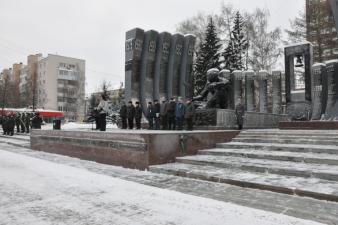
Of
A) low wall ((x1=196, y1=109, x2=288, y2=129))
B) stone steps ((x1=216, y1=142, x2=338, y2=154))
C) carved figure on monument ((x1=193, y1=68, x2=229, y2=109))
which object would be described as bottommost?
stone steps ((x1=216, y1=142, x2=338, y2=154))

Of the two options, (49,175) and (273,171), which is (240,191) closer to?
(273,171)

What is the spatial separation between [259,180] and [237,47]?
29641 mm

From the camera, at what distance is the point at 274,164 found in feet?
26.1

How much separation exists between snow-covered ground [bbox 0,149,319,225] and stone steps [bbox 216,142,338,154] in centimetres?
413

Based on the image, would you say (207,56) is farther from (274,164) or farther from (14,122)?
(274,164)

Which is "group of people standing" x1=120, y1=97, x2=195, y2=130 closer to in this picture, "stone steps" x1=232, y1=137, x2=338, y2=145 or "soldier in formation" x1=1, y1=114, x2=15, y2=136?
"stone steps" x1=232, y1=137, x2=338, y2=145

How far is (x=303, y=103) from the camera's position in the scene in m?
16.0

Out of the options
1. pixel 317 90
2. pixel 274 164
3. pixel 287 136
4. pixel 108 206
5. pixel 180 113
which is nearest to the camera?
pixel 108 206

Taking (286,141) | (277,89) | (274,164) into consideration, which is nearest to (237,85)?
(277,89)

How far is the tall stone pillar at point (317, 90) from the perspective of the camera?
16.9m

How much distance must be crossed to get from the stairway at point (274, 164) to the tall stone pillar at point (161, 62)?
11.6 metres

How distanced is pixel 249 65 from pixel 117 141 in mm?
28401

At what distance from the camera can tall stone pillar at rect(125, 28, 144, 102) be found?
2059cm

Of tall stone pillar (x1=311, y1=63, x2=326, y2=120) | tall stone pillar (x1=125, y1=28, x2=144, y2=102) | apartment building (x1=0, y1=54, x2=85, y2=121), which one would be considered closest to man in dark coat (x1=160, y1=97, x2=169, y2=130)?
tall stone pillar (x1=125, y1=28, x2=144, y2=102)
